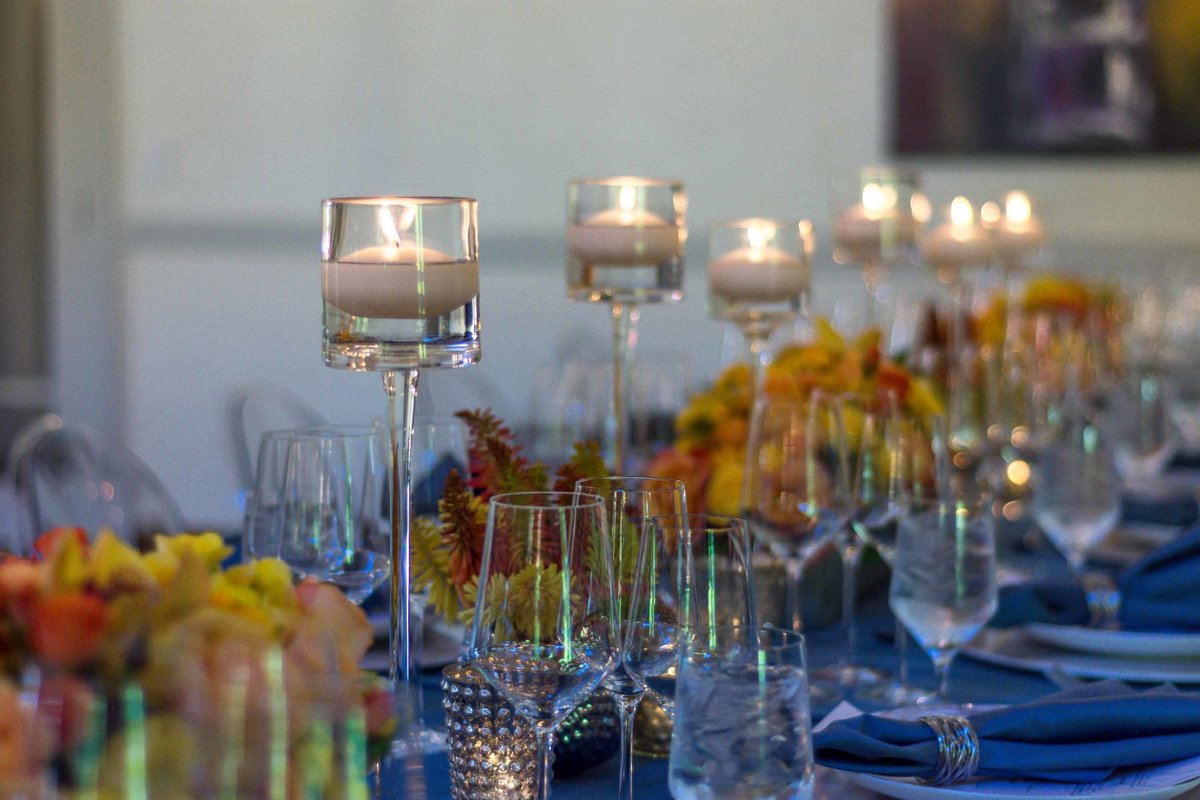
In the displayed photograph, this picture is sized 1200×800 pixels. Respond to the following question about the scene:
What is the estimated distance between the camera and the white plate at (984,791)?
947mm

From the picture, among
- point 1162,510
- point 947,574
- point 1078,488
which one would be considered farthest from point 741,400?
point 1162,510

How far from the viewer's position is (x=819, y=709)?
47.4 inches

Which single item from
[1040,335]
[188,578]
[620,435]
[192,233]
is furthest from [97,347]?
[188,578]

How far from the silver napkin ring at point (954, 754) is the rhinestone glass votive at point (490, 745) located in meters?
0.27

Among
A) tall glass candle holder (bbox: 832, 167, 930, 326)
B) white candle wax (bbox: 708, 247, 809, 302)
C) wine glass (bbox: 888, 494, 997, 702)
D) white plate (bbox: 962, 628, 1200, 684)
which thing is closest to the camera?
wine glass (bbox: 888, 494, 997, 702)

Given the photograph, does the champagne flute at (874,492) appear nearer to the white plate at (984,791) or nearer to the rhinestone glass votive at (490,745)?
the white plate at (984,791)

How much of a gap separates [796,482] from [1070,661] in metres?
0.32

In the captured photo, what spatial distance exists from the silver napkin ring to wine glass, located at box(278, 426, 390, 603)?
43cm

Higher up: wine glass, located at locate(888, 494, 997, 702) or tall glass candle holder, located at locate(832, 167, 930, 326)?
tall glass candle holder, located at locate(832, 167, 930, 326)

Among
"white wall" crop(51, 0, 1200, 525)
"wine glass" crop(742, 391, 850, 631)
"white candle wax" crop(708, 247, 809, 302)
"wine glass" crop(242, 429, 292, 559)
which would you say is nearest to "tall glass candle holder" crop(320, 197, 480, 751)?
"wine glass" crop(242, 429, 292, 559)

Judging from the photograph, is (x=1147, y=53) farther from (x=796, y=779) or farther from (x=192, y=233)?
(x=796, y=779)

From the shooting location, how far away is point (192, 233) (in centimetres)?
575

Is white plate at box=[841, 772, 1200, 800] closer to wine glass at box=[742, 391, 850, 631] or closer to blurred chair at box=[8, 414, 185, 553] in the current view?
wine glass at box=[742, 391, 850, 631]

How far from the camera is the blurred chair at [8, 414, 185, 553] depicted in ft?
7.21
